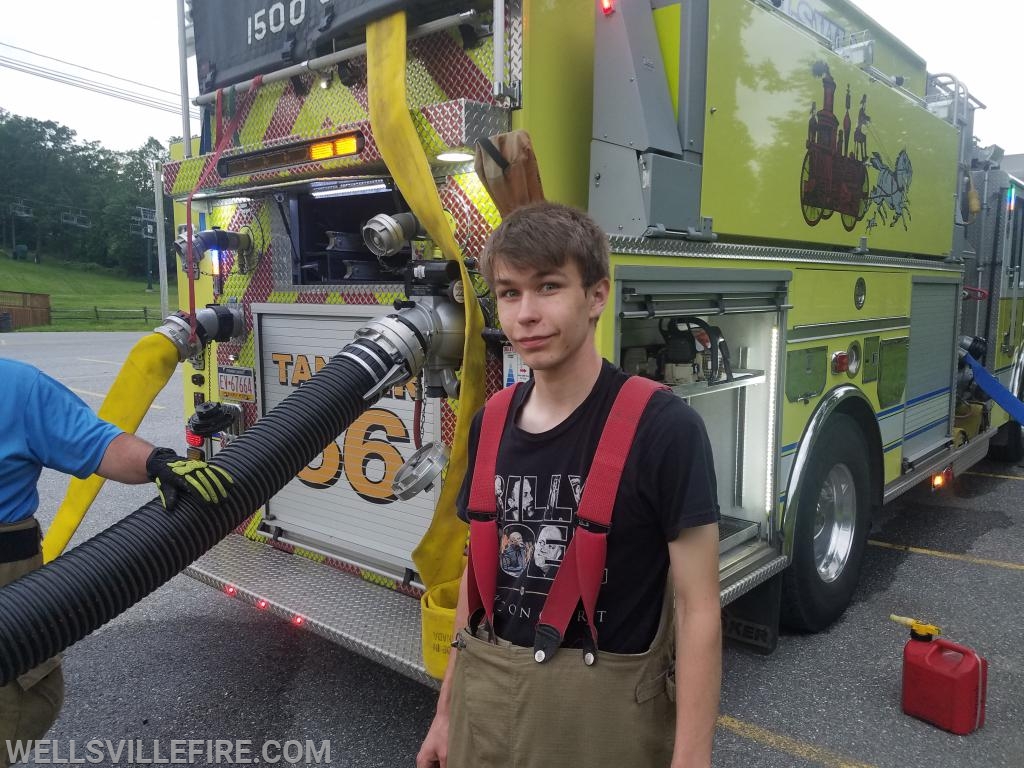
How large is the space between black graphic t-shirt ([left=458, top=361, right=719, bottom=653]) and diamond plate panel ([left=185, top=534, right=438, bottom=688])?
1.21 metres

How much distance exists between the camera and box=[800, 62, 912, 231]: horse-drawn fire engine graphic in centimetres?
Answer: 365

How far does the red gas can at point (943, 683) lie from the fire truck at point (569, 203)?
609mm

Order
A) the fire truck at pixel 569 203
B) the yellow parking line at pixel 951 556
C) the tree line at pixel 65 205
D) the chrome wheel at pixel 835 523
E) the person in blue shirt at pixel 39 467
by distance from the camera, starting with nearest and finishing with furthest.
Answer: the person in blue shirt at pixel 39 467, the fire truck at pixel 569 203, the chrome wheel at pixel 835 523, the yellow parking line at pixel 951 556, the tree line at pixel 65 205

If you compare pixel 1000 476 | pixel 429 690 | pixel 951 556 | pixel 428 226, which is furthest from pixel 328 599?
pixel 1000 476

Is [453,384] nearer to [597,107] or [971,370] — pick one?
[597,107]

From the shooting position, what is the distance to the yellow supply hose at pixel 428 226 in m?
2.62

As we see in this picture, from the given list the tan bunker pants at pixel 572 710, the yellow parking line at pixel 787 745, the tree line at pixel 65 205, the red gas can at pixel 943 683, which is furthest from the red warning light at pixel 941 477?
the tree line at pixel 65 205

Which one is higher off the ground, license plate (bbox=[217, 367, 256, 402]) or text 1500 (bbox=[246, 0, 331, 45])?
text 1500 (bbox=[246, 0, 331, 45])

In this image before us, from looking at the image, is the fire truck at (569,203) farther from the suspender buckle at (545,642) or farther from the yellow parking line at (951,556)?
the suspender buckle at (545,642)

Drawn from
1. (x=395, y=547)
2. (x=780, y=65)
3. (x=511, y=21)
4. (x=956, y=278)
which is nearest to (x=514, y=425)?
(x=511, y=21)

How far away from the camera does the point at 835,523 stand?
4164 millimetres

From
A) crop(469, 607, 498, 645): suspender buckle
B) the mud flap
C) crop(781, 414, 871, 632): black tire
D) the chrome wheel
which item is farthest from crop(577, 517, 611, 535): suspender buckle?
the chrome wheel

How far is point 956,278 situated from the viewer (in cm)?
543

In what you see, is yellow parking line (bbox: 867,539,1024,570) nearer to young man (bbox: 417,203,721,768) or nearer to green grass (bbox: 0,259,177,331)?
young man (bbox: 417,203,721,768)
